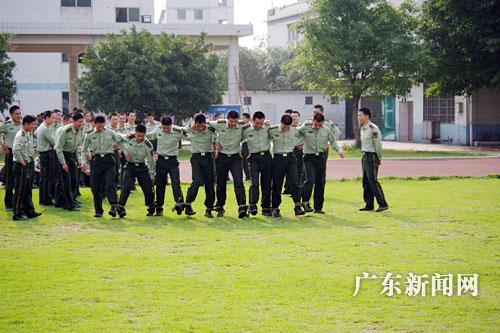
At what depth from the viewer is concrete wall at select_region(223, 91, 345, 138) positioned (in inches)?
2520

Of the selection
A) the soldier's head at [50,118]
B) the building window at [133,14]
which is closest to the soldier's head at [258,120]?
the soldier's head at [50,118]

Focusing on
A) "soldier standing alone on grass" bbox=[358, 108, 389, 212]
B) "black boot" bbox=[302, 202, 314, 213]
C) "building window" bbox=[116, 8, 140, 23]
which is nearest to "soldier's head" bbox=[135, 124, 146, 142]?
"black boot" bbox=[302, 202, 314, 213]

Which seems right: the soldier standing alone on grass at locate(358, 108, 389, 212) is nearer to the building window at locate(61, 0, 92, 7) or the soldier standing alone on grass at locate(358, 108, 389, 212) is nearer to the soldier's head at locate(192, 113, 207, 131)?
the soldier's head at locate(192, 113, 207, 131)

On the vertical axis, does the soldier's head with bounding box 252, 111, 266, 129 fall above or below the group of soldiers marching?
above

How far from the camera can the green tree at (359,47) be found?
39.0 metres

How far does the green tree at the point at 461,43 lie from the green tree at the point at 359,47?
1.77 meters

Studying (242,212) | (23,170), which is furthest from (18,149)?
(242,212)

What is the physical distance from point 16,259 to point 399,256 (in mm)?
5214

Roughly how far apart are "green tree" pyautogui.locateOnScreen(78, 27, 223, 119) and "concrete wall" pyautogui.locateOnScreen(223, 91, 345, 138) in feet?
71.6

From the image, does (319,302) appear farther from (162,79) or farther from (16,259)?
(162,79)

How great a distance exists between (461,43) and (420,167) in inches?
528

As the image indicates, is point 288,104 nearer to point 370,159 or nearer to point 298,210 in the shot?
point 370,159

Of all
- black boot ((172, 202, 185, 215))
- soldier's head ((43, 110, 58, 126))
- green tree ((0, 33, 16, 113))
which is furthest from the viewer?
green tree ((0, 33, 16, 113))

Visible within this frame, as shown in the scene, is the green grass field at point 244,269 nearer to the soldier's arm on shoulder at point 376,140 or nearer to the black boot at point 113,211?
A: the black boot at point 113,211
